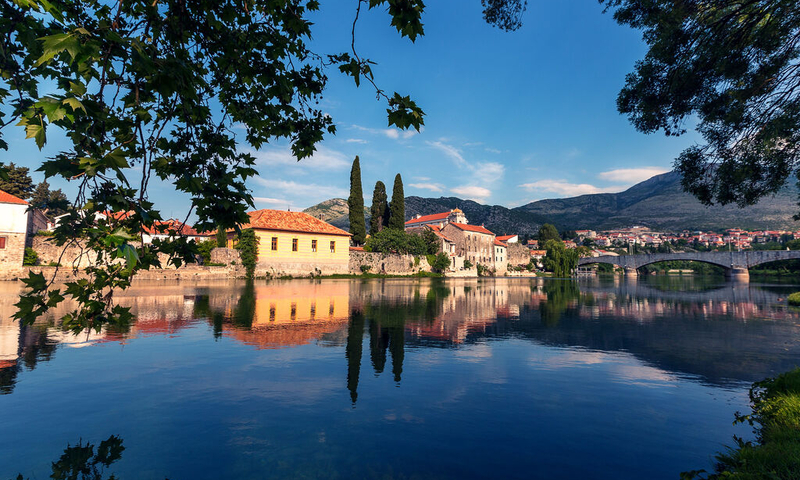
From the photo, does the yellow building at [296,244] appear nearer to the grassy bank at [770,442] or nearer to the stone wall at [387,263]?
the stone wall at [387,263]

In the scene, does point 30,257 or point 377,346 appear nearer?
point 377,346

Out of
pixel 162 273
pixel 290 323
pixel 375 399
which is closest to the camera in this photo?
pixel 375 399

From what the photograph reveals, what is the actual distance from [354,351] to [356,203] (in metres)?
49.2

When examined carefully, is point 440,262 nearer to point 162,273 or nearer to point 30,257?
point 162,273

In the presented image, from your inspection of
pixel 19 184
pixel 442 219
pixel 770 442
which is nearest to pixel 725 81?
pixel 770 442

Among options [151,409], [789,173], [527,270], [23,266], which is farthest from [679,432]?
[527,270]

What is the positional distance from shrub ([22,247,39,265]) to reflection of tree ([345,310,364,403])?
35728 mm

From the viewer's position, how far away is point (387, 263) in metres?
60.1

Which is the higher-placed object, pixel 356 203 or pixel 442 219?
pixel 442 219

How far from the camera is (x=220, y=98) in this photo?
5.02m

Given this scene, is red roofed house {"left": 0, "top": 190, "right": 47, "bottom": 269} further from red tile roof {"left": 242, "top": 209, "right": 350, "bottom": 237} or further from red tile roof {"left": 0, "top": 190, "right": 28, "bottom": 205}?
red tile roof {"left": 242, "top": 209, "right": 350, "bottom": 237}

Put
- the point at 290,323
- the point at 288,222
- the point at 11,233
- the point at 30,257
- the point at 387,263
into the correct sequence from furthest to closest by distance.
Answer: the point at 387,263 → the point at 288,222 → the point at 30,257 → the point at 11,233 → the point at 290,323

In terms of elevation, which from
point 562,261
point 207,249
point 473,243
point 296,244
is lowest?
point 562,261

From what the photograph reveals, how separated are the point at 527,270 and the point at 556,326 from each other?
288 feet
